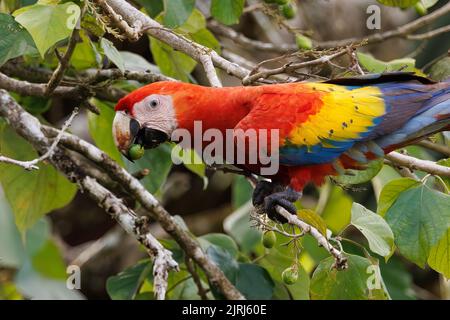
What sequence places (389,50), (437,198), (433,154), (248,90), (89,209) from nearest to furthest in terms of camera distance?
(437,198), (248,90), (433,154), (89,209), (389,50)

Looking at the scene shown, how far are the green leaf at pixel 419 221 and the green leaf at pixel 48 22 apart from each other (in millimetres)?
1222

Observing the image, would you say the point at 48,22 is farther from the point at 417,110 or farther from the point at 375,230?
the point at 417,110

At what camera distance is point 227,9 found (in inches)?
121

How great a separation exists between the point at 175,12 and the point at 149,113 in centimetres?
52

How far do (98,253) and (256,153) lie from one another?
2.92m

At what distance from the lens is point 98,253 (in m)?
5.23

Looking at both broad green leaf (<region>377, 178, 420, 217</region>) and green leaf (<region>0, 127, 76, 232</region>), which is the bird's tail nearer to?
broad green leaf (<region>377, 178, 420, 217</region>)

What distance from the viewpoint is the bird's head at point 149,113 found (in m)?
2.63

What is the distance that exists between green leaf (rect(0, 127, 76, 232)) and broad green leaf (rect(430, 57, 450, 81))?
1.60m

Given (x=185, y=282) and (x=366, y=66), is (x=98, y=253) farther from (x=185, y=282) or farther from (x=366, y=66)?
(x=366, y=66)

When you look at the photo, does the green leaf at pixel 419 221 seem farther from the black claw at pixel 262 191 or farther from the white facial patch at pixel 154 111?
the white facial patch at pixel 154 111

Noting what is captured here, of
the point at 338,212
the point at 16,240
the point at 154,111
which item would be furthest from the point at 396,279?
the point at 154,111

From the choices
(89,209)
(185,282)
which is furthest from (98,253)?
(185,282)

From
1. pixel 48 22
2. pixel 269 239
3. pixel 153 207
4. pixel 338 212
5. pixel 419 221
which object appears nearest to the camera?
pixel 48 22
